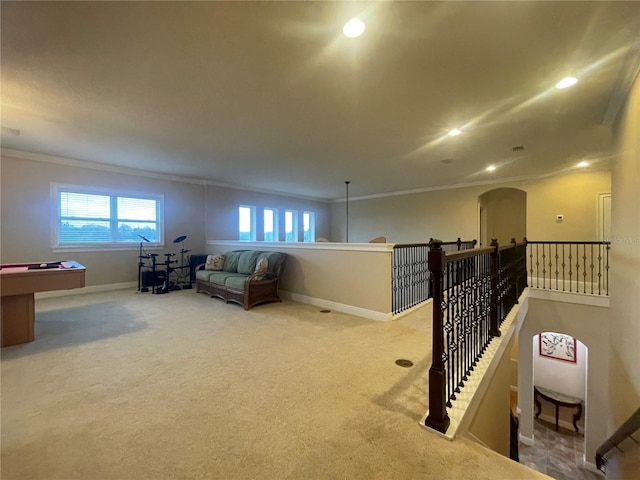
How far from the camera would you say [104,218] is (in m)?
5.64

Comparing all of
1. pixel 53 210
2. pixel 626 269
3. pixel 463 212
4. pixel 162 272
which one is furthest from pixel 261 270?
pixel 463 212

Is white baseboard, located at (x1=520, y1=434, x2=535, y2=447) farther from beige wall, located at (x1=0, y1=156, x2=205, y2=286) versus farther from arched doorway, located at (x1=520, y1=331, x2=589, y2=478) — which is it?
beige wall, located at (x1=0, y1=156, x2=205, y2=286)

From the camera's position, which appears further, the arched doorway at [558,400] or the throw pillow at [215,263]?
the throw pillow at [215,263]

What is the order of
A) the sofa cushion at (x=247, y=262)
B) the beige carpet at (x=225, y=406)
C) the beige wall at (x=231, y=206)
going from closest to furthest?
the beige carpet at (x=225, y=406) < the sofa cushion at (x=247, y=262) < the beige wall at (x=231, y=206)

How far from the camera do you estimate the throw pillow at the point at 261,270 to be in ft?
14.7

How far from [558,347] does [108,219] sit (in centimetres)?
1123

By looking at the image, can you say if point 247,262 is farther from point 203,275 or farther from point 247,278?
point 203,275

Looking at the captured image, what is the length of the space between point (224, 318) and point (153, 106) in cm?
281

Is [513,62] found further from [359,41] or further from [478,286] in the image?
[478,286]

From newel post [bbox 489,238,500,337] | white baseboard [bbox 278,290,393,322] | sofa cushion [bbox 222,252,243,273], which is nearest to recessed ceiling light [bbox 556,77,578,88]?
newel post [bbox 489,238,500,337]

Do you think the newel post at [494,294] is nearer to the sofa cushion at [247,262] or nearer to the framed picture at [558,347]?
the sofa cushion at [247,262]

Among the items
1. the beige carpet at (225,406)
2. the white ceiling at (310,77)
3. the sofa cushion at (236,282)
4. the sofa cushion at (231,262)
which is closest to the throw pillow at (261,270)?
the sofa cushion at (236,282)

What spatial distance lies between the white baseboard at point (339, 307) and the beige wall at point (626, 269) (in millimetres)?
2351

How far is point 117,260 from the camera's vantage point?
19.1ft
